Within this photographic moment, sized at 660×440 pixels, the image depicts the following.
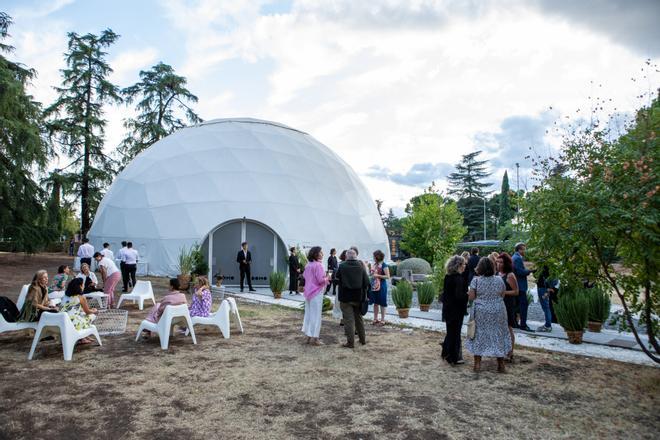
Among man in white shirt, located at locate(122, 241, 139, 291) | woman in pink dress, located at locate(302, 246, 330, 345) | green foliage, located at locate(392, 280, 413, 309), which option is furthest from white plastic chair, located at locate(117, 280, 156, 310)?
green foliage, located at locate(392, 280, 413, 309)

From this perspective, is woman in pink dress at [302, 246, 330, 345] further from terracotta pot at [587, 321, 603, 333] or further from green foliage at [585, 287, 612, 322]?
terracotta pot at [587, 321, 603, 333]

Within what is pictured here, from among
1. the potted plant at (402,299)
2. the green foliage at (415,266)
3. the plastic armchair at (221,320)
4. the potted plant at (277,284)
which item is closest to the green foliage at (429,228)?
the green foliage at (415,266)

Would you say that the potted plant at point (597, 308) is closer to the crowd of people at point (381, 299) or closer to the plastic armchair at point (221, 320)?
the crowd of people at point (381, 299)

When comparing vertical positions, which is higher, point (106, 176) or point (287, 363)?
point (106, 176)

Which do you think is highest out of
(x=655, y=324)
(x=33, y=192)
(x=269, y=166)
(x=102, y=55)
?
(x=102, y=55)

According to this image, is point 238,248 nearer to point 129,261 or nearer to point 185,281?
point 185,281

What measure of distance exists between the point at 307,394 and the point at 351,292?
2570 mm

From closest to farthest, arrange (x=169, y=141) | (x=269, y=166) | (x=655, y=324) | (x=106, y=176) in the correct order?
(x=655, y=324) < (x=269, y=166) < (x=169, y=141) < (x=106, y=176)

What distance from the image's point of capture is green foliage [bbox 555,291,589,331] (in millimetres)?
7414

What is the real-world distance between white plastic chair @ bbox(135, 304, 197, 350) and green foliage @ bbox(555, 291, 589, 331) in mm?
6392

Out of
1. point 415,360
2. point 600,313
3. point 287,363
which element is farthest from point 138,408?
point 600,313

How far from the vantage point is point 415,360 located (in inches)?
252

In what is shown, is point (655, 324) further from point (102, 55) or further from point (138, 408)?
point (102, 55)

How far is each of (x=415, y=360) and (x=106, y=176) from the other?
28.0 metres
